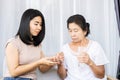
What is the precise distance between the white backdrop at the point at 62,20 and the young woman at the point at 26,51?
1.37 feet

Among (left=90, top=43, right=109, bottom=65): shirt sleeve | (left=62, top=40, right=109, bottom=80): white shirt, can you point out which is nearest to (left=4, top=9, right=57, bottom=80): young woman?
(left=62, top=40, right=109, bottom=80): white shirt

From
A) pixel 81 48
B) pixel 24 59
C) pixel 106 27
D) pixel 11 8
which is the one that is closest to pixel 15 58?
pixel 24 59

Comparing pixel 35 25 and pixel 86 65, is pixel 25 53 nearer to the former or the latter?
pixel 35 25

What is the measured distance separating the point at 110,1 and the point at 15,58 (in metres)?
1.17

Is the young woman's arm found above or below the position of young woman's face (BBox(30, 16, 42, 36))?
below

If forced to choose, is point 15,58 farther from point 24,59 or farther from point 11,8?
point 11,8

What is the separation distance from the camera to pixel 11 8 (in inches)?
99.5

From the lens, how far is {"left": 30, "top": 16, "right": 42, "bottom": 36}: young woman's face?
82.6 inches

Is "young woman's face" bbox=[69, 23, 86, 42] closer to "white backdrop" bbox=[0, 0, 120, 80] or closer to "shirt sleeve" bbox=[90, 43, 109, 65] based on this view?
"shirt sleeve" bbox=[90, 43, 109, 65]

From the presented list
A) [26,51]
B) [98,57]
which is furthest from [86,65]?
[26,51]

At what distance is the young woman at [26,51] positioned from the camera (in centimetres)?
201

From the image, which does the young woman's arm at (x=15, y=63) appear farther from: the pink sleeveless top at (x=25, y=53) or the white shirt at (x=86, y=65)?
the white shirt at (x=86, y=65)

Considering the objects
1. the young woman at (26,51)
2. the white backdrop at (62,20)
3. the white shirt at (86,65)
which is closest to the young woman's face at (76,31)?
the white shirt at (86,65)

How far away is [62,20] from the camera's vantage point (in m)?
2.59
